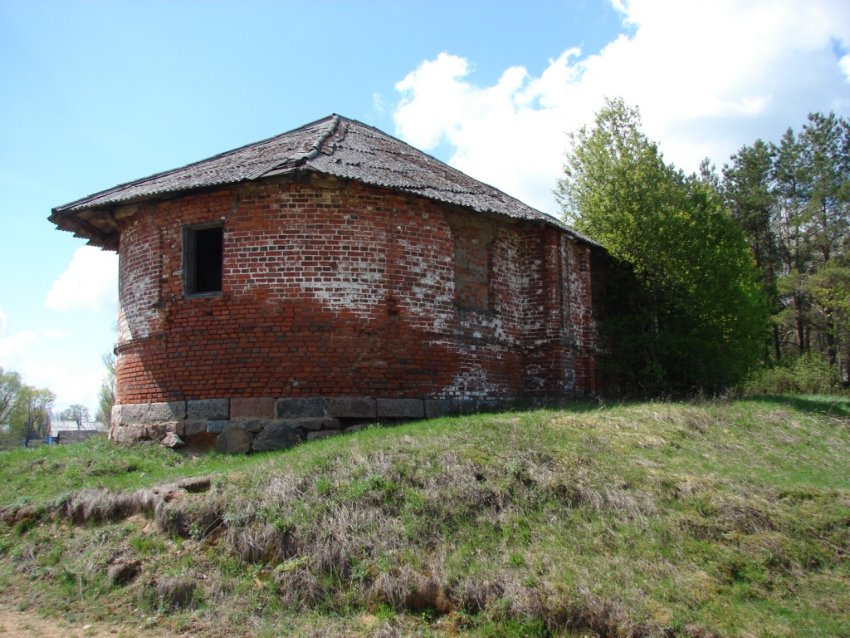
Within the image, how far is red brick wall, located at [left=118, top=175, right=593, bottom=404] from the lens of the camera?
992 cm

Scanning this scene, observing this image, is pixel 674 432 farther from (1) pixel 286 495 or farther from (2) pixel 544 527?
(1) pixel 286 495

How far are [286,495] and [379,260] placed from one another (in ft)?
14.2

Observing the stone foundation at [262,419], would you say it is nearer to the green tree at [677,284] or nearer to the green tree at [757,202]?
the green tree at [677,284]

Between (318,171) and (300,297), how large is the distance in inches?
70.6

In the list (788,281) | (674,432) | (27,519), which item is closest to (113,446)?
(27,519)

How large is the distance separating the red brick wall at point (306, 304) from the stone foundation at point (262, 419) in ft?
0.53

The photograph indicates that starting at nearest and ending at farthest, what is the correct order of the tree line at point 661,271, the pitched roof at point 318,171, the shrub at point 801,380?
1. the pitched roof at point 318,171
2. the tree line at point 661,271
3. the shrub at point 801,380

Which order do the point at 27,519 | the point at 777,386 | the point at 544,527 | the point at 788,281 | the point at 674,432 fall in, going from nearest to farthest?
the point at 544,527
the point at 27,519
the point at 674,432
the point at 777,386
the point at 788,281

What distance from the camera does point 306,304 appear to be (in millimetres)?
9938

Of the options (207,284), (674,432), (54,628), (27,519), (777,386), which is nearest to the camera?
(54,628)

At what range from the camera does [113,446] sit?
10.4m

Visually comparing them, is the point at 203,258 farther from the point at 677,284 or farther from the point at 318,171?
the point at 677,284

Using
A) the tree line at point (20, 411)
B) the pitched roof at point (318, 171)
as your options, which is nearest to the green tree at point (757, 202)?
the pitched roof at point (318, 171)

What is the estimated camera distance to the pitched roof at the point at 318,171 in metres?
10.1
